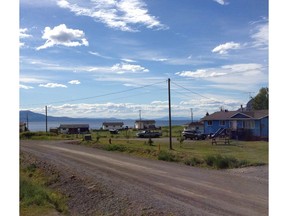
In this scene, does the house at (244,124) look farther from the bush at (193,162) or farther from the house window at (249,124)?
the bush at (193,162)

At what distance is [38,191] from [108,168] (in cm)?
607

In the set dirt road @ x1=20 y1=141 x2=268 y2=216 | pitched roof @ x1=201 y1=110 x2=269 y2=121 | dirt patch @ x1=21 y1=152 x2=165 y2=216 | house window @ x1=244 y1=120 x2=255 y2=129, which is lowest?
dirt patch @ x1=21 y1=152 x2=165 y2=216

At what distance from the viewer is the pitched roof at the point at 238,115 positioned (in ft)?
140

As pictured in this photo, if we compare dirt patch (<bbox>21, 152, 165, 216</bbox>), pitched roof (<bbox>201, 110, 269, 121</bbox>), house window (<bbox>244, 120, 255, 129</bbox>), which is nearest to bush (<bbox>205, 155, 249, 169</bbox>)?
dirt patch (<bbox>21, 152, 165, 216</bbox>)

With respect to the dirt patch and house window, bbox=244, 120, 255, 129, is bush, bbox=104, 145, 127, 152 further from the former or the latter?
house window, bbox=244, 120, 255, 129

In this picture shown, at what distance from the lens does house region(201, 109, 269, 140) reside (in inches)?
1633

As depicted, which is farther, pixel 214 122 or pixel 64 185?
pixel 214 122

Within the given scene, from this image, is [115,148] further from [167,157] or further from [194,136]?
[194,136]

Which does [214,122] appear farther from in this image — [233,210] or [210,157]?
[233,210]

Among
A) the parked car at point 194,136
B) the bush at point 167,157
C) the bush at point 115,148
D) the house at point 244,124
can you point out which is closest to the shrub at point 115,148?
the bush at point 115,148

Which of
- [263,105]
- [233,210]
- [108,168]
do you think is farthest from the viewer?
[263,105]
